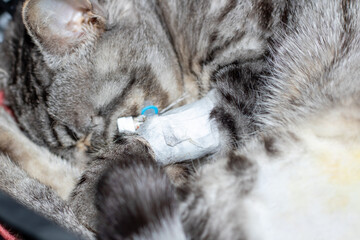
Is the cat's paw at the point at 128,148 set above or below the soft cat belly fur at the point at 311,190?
above

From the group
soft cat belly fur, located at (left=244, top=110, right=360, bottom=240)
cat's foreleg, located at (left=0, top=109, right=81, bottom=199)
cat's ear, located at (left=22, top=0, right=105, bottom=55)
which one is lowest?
soft cat belly fur, located at (left=244, top=110, right=360, bottom=240)

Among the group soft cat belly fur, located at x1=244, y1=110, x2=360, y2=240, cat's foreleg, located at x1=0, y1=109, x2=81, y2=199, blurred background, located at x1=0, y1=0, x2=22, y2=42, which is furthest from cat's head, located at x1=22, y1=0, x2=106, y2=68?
soft cat belly fur, located at x1=244, y1=110, x2=360, y2=240

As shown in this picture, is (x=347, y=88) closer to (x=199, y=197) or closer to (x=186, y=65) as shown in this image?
(x=199, y=197)

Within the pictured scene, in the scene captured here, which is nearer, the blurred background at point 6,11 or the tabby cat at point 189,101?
the tabby cat at point 189,101

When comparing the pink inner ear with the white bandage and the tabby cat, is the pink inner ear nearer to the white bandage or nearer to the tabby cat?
the tabby cat

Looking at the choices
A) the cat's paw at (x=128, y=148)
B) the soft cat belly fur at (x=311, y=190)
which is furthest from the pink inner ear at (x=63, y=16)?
the soft cat belly fur at (x=311, y=190)

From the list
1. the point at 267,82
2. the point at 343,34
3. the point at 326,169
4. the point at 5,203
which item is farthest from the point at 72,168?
the point at 343,34

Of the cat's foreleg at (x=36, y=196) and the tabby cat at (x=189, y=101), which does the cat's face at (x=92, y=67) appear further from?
the cat's foreleg at (x=36, y=196)
